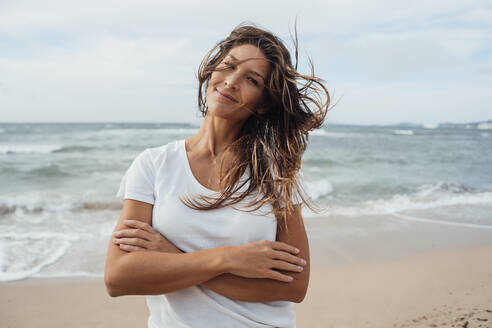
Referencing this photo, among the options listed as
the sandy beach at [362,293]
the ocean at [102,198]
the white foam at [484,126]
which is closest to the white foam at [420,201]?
the ocean at [102,198]

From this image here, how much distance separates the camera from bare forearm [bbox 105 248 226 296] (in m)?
1.50

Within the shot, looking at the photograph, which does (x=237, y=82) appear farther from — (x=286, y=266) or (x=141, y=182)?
(x=286, y=266)

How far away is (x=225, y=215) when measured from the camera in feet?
5.35

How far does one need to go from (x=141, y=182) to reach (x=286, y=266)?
2.37ft

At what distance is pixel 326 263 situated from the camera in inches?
195

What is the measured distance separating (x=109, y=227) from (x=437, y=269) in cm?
488

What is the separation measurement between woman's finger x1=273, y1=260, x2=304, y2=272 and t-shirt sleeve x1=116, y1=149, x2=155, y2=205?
1.96 feet

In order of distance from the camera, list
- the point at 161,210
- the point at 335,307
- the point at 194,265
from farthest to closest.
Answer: the point at 335,307 < the point at 161,210 < the point at 194,265

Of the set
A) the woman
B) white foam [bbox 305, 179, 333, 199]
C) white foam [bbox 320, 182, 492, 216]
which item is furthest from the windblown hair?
white foam [bbox 305, 179, 333, 199]

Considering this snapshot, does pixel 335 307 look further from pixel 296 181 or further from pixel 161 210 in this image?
pixel 161 210

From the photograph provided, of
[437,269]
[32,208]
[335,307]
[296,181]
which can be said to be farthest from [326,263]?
[32,208]

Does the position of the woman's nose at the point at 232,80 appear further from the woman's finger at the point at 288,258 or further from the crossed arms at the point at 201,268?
the woman's finger at the point at 288,258

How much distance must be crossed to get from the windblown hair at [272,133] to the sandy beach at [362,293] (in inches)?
88.5

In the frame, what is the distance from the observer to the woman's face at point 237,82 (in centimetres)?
183
